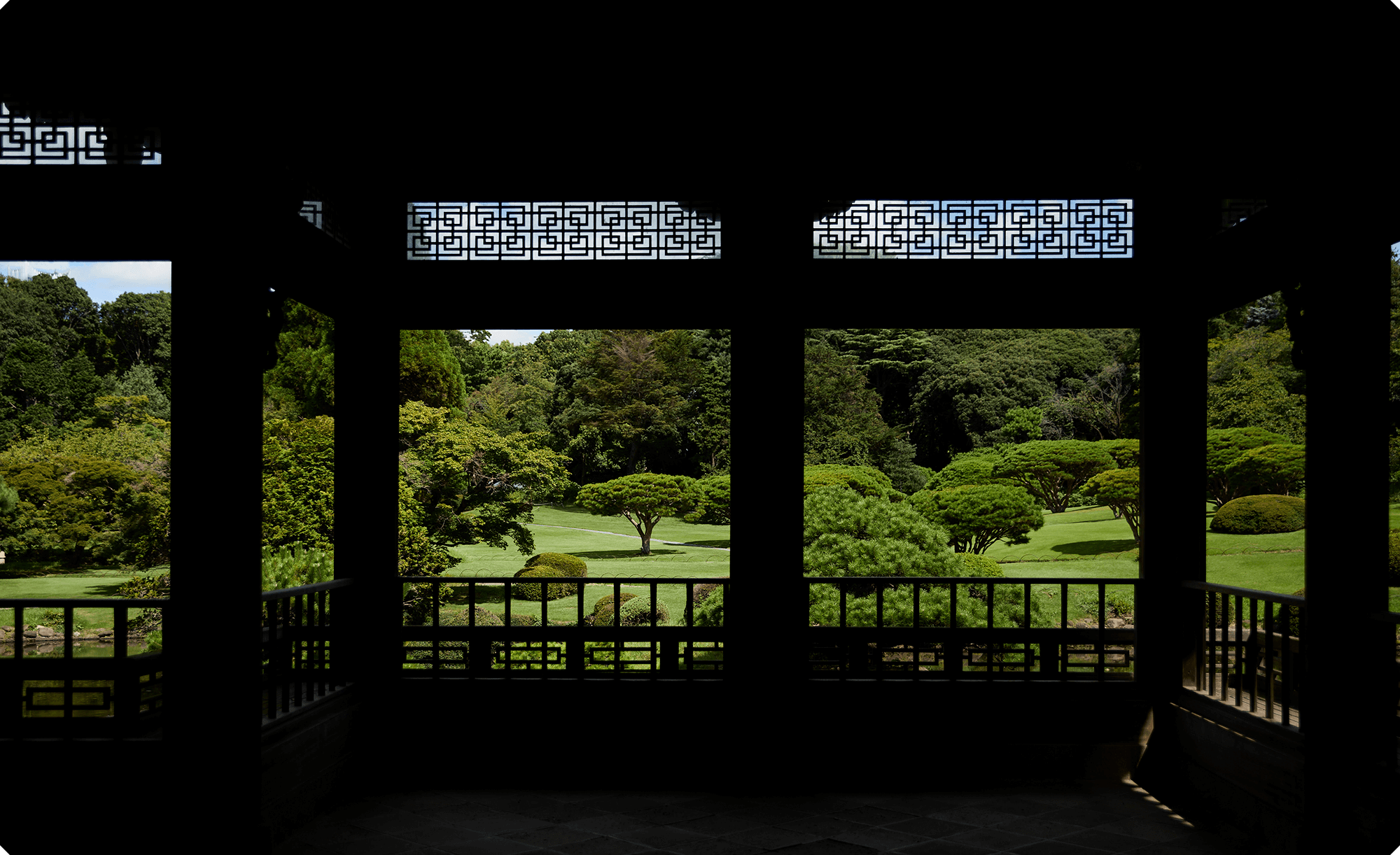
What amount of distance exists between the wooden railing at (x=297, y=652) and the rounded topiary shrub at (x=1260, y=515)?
13.2 metres

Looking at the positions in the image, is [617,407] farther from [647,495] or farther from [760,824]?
[760,824]

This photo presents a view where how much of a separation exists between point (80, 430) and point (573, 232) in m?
13.1

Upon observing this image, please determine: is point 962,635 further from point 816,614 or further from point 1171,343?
point 816,614

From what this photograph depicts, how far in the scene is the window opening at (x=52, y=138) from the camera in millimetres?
3857

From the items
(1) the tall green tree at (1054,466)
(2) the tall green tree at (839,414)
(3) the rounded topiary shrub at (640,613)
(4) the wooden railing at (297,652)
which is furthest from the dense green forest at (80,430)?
(1) the tall green tree at (1054,466)

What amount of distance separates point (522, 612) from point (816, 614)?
730 centimetres

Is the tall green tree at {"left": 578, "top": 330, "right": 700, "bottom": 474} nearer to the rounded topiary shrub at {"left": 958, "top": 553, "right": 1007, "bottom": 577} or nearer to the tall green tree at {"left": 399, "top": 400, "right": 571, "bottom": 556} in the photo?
the tall green tree at {"left": 399, "top": 400, "right": 571, "bottom": 556}

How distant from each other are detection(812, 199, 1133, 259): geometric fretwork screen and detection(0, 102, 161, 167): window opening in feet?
10.4

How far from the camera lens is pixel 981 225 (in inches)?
192

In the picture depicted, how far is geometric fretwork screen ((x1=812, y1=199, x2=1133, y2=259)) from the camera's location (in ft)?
16.1

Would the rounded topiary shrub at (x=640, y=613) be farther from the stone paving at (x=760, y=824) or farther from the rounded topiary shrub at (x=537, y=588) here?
the stone paving at (x=760, y=824)

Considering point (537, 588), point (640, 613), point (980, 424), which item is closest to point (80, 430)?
point (537, 588)

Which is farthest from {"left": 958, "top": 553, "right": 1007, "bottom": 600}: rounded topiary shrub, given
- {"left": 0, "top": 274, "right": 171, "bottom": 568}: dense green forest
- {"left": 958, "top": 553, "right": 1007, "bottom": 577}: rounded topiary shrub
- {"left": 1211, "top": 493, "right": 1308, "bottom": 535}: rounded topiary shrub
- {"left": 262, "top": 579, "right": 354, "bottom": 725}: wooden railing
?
{"left": 0, "top": 274, "right": 171, "bottom": 568}: dense green forest

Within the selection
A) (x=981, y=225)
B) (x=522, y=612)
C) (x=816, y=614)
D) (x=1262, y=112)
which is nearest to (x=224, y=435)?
(x=981, y=225)
